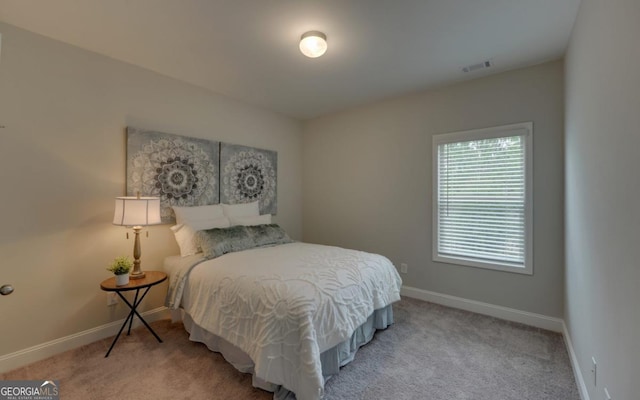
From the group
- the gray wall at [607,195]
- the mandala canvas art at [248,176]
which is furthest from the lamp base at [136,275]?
the gray wall at [607,195]

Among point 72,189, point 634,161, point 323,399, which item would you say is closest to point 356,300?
point 323,399

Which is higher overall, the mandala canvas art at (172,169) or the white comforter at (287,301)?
the mandala canvas art at (172,169)

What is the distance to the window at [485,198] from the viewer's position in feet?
9.35

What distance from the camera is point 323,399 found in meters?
1.79

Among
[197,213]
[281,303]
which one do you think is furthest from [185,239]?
[281,303]

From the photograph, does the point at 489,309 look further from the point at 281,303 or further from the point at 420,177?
the point at 281,303

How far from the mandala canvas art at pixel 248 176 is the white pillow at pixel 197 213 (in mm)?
278

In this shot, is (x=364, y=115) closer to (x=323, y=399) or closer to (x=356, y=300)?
(x=356, y=300)

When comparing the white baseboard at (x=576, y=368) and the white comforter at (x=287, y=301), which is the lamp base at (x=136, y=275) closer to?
the white comforter at (x=287, y=301)

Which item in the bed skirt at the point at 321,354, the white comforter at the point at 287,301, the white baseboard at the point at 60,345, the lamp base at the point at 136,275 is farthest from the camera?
the lamp base at the point at 136,275

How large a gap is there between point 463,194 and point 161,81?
3.67m

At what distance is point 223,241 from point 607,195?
9.41ft

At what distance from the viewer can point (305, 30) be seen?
2223mm

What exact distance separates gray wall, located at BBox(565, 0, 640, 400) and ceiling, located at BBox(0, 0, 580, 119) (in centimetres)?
50
